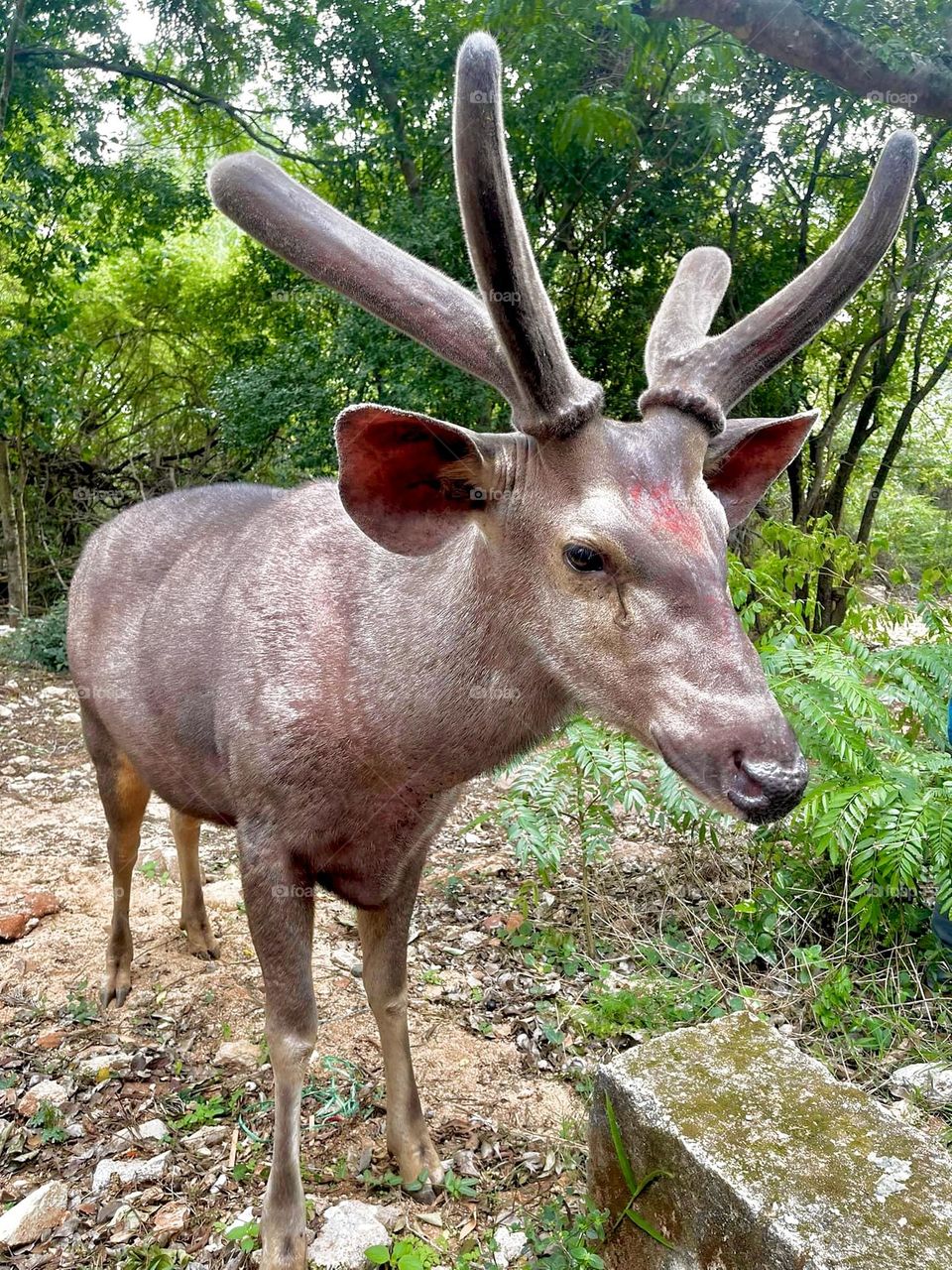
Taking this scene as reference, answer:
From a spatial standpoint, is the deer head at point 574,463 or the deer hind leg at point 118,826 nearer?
the deer head at point 574,463

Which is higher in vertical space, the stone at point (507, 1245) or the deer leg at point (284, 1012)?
the deer leg at point (284, 1012)

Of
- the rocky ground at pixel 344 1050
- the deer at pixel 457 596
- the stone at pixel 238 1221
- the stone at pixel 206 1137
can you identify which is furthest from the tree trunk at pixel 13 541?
the stone at pixel 238 1221

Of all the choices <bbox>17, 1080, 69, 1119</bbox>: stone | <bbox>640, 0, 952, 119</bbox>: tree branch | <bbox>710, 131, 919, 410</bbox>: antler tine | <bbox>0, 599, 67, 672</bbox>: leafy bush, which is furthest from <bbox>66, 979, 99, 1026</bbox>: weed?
<bbox>0, 599, 67, 672</bbox>: leafy bush

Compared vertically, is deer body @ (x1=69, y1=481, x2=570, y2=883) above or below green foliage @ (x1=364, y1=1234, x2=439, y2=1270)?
above

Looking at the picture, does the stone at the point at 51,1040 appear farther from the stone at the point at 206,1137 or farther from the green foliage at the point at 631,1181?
the green foliage at the point at 631,1181

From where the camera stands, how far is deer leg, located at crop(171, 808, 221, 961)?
14.4ft

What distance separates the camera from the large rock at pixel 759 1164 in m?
2.02

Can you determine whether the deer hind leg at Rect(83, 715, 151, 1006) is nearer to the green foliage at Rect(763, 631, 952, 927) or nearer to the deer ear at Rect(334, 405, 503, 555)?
the deer ear at Rect(334, 405, 503, 555)

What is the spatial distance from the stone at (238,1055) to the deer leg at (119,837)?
0.63m

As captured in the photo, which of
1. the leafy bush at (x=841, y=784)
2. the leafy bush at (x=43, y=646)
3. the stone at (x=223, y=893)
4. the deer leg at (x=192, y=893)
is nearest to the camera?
the leafy bush at (x=841, y=784)

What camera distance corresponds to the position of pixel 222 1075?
3.61 metres

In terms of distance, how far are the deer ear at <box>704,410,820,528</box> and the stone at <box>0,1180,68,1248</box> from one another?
9.57 feet

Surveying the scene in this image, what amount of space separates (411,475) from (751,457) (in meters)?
1.11

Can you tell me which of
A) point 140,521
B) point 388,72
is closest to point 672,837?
point 140,521
